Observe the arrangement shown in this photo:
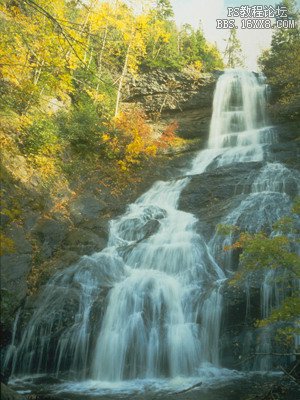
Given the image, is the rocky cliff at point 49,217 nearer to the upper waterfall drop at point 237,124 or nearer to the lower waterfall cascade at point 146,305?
the lower waterfall cascade at point 146,305

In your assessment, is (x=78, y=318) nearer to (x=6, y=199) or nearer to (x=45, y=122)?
(x=6, y=199)

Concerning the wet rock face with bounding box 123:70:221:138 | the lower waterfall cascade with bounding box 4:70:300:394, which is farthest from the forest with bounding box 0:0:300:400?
the wet rock face with bounding box 123:70:221:138

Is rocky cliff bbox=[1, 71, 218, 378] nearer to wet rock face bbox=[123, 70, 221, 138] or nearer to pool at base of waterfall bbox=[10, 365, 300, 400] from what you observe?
pool at base of waterfall bbox=[10, 365, 300, 400]

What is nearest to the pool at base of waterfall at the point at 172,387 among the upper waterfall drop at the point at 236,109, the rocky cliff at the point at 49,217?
the rocky cliff at the point at 49,217

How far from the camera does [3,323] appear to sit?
6789mm

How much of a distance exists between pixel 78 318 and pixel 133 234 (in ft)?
14.3

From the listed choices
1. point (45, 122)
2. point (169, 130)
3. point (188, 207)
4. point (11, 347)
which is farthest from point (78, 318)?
point (169, 130)

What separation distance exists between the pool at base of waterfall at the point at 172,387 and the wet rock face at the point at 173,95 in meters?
17.3

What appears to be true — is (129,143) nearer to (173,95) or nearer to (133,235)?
(133,235)

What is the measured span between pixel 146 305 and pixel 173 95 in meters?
16.9

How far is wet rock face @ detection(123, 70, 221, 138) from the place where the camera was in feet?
73.8

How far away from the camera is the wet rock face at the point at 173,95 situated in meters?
22.5

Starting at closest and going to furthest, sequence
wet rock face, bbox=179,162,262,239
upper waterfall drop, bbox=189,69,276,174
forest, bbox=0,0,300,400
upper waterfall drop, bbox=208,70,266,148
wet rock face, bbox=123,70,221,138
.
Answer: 1. forest, bbox=0,0,300,400
2. wet rock face, bbox=179,162,262,239
3. upper waterfall drop, bbox=189,69,276,174
4. upper waterfall drop, bbox=208,70,266,148
5. wet rock face, bbox=123,70,221,138

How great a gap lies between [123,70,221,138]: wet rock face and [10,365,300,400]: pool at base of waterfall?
17322mm
